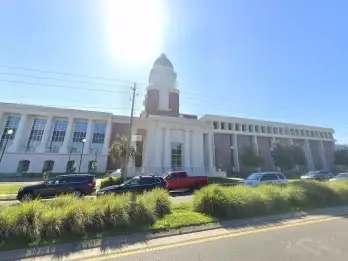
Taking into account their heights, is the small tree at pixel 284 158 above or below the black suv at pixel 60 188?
above

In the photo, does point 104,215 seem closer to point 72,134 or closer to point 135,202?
point 135,202

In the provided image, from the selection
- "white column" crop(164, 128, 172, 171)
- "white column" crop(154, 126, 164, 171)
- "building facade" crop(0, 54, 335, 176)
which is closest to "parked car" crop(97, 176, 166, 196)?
"building facade" crop(0, 54, 335, 176)

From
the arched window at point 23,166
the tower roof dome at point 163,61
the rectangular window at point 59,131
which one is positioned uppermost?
the tower roof dome at point 163,61

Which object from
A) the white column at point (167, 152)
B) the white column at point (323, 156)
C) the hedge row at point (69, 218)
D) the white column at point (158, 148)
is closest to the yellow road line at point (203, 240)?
the hedge row at point (69, 218)

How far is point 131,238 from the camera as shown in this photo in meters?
5.45

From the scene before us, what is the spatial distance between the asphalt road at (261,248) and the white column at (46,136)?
52.0m

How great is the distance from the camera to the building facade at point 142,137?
35.0 m

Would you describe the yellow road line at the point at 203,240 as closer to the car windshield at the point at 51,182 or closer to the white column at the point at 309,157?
the car windshield at the point at 51,182

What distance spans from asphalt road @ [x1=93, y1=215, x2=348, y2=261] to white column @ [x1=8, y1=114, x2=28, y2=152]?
5425 centimetres

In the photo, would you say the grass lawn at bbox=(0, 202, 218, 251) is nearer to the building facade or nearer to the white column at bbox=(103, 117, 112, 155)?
the building facade

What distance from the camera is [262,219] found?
7293 millimetres

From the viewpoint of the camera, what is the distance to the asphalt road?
429cm

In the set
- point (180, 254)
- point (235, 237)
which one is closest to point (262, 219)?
point (235, 237)

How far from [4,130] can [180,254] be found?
59766 millimetres
